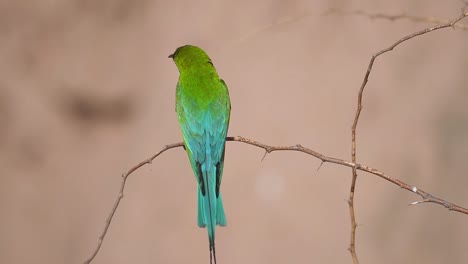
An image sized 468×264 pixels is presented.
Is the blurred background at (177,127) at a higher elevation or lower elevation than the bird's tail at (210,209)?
higher

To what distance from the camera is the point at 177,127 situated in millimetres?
3824

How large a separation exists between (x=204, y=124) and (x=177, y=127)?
1.09 meters

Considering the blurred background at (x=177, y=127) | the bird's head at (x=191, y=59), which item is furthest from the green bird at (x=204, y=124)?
the blurred background at (x=177, y=127)

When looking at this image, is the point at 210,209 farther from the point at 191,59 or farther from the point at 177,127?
the point at 177,127

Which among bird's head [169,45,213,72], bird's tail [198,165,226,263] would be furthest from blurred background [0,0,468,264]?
bird's tail [198,165,226,263]

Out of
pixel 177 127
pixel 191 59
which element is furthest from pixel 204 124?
pixel 177 127

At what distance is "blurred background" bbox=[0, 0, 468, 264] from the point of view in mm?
3740

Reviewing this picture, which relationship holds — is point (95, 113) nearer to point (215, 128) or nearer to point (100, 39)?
point (100, 39)

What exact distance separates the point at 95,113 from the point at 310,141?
0.98 m

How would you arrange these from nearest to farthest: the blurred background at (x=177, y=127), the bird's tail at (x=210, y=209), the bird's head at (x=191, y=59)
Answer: the bird's tail at (x=210, y=209) < the bird's head at (x=191, y=59) < the blurred background at (x=177, y=127)

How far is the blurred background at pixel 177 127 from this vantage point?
147 inches

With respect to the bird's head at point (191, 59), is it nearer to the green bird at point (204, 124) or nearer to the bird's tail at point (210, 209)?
the green bird at point (204, 124)

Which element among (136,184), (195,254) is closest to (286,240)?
(195,254)

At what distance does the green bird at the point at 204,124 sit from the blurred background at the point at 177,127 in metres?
0.88
